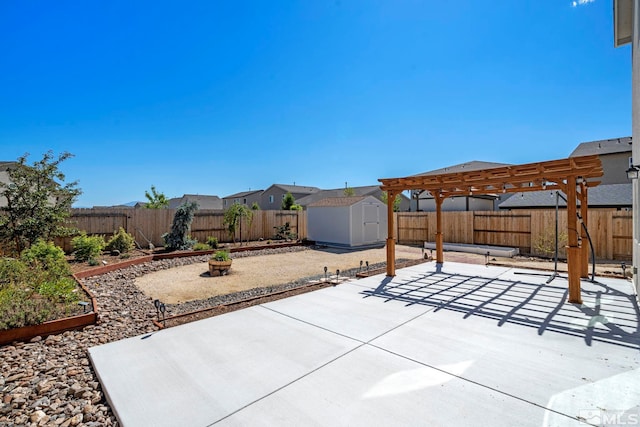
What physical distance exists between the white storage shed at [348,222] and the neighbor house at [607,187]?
25.8 ft

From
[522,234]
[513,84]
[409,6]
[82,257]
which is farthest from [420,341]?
[522,234]

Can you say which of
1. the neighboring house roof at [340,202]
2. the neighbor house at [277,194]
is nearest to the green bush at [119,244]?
the neighboring house roof at [340,202]

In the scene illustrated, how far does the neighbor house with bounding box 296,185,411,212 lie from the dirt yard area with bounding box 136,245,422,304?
73.8ft

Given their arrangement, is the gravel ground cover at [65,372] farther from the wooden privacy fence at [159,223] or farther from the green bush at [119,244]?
the wooden privacy fence at [159,223]

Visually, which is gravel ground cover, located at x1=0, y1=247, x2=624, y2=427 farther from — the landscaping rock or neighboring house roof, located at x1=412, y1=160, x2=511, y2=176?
neighboring house roof, located at x1=412, y1=160, x2=511, y2=176

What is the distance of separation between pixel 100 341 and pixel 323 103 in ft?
37.8

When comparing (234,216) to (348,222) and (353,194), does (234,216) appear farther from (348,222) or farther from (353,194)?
(353,194)

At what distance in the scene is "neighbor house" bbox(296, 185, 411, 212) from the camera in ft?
114

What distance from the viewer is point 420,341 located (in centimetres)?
355

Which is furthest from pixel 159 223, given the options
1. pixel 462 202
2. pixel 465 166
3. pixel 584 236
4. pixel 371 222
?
pixel 465 166

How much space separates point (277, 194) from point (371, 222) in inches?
829

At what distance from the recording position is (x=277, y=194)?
35.5m

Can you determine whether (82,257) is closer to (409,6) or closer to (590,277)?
(409,6)

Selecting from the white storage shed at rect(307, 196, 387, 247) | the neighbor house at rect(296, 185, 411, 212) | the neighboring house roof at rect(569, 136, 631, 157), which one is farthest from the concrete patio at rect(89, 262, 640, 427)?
the neighbor house at rect(296, 185, 411, 212)
